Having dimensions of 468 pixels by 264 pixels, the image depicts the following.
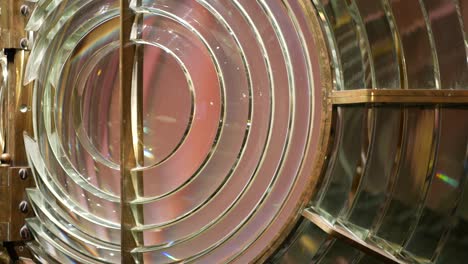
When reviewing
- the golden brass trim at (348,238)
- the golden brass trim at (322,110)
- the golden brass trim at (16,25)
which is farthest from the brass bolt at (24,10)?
the golden brass trim at (348,238)

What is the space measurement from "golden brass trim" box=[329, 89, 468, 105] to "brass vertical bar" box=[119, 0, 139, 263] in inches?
21.2

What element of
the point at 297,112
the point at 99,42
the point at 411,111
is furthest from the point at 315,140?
the point at 99,42

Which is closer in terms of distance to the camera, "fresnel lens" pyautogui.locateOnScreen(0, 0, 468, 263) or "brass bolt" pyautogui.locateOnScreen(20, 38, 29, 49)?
"fresnel lens" pyautogui.locateOnScreen(0, 0, 468, 263)

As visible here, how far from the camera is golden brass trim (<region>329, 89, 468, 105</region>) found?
3.84 feet

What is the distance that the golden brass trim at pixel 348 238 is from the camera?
3.85 feet

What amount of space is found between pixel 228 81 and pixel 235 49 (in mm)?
68

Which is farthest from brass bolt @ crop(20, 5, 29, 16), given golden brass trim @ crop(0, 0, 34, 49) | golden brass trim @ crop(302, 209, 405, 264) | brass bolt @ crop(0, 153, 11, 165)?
golden brass trim @ crop(302, 209, 405, 264)

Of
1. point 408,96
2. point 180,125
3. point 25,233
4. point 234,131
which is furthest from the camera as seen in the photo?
point 25,233

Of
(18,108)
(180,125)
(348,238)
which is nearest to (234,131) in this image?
(180,125)

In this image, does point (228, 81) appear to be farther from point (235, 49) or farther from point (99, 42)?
point (99, 42)

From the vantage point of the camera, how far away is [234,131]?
4.69ft

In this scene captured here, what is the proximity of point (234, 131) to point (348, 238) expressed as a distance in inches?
14.2

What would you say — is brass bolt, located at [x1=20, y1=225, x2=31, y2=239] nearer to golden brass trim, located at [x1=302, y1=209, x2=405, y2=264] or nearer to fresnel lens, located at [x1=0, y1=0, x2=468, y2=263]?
fresnel lens, located at [x1=0, y1=0, x2=468, y2=263]

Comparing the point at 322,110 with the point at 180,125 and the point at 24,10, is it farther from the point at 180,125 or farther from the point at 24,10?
the point at 24,10
